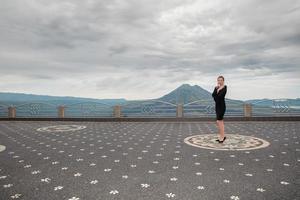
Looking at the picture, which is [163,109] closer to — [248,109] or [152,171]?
[248,109]

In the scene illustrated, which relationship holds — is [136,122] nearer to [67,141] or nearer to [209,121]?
[209,121]

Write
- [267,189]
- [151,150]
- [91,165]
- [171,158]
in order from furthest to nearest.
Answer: [151,150] < [171,158] < [91,165] < [267,189]

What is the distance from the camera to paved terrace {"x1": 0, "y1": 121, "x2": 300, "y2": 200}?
485cm

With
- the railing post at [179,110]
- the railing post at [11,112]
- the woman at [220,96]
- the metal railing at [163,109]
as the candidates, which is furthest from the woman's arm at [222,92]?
the railing post at [11,112]

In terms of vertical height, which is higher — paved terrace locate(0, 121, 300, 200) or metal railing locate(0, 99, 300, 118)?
metal railing locate(0, 99, 300, 118)

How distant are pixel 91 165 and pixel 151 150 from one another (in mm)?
2447

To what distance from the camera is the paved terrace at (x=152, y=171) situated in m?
4.85

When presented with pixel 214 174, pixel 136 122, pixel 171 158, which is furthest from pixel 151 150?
pixel 136 122

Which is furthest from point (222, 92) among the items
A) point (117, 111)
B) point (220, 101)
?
point (117, 111)

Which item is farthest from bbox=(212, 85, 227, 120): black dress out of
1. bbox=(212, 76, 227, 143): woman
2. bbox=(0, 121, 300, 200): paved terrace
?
bbox=(0, 121, 300, 200): paved terrace

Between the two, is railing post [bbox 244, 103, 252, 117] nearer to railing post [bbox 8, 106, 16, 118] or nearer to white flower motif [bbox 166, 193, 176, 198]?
white flower motif [bbox 166, 193, 176, 198]

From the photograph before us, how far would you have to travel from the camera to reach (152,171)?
626 centimetres

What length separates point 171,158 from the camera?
7566 mm

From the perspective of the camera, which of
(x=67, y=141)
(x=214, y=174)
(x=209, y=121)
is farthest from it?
(x=209, y=121)
